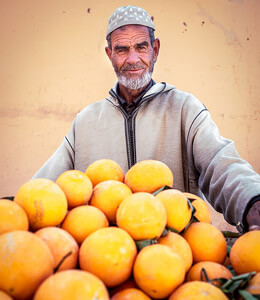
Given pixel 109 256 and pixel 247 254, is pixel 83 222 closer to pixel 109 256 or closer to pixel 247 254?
pixel 109 256

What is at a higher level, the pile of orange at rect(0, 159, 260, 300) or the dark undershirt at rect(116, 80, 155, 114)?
the dark undershirt at rect(116, 80, 155, 114)

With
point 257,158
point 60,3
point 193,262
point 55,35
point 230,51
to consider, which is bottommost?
point 257,158

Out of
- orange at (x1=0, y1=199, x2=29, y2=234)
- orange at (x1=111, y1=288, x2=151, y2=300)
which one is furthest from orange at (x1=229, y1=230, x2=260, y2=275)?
orange at (x1=0, y1=199, x2=29, y2=234)

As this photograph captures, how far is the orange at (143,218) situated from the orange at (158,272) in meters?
0.05

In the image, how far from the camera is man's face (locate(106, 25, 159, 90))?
1646mm

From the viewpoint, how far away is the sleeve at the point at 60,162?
162cm

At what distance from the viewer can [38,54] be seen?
303cm

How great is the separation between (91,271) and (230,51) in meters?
3.32

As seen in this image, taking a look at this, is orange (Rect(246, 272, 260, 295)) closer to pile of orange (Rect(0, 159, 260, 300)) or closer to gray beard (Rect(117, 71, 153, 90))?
pile of orange (Rect(0, 159, 260, 300))

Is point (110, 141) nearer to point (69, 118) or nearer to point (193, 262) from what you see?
point (193, 262)

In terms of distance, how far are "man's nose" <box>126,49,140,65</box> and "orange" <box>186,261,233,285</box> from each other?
131cm

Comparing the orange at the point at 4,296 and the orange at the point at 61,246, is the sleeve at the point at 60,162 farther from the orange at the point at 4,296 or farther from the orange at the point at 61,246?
the orange at the point at 4,296

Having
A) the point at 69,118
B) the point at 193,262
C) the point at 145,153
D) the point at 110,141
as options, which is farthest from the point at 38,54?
the point at 193,262

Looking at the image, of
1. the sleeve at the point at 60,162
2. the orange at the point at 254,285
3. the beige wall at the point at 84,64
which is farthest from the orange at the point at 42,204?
the beige wall at the point at 84,64
